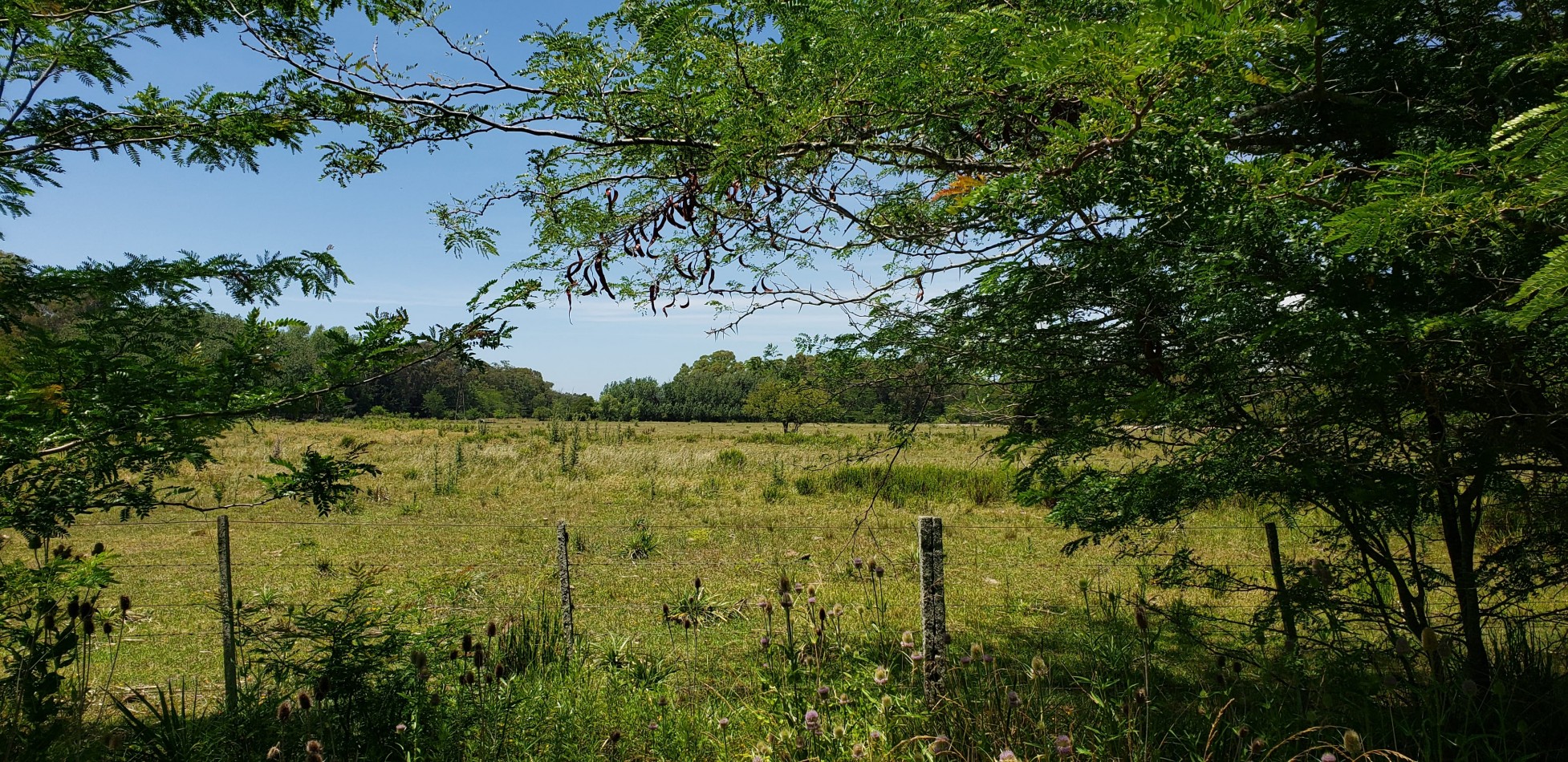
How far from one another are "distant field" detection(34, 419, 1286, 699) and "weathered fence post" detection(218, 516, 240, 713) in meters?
0.35

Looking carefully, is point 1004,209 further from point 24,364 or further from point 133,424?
point 24,364

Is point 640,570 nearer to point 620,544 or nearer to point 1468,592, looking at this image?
point 620,544

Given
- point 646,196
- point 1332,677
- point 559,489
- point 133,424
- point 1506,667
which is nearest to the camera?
point 133,424

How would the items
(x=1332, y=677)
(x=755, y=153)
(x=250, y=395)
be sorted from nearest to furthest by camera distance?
(x=755, y=153)
(x=250, y=395)
(x=1332, y=677)

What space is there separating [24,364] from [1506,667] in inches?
259

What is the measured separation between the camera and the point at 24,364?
2830 millimetres

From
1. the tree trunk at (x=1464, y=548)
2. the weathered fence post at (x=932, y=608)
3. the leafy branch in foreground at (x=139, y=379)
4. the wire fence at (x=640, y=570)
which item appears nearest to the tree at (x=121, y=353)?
the leafy branch in foreground at (x=139, y=379)

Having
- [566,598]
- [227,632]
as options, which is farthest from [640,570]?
[227,632]

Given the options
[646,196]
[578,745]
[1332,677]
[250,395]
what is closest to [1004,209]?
[646,196]

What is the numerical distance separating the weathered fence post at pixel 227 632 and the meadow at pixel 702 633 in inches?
5.9

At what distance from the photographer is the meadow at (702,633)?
286cm

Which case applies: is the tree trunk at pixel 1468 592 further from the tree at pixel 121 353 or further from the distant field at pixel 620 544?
the tree at pixel 121 353

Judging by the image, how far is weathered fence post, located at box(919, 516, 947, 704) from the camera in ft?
10.5

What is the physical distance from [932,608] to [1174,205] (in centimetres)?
189
